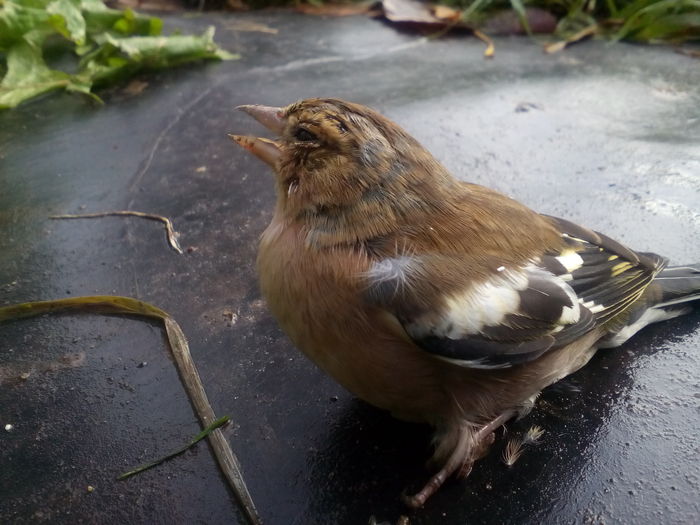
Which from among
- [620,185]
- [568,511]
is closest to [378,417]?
[568,511]

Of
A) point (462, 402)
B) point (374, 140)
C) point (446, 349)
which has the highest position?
point (374, 140)

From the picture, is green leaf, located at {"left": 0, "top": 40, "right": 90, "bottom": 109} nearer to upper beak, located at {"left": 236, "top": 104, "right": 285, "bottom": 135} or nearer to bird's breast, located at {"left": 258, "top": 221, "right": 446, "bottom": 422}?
upper beak, located at {"left": 236, "top": 104, "right": 285, "bottom": 135}

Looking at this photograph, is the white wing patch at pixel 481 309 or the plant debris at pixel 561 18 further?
the plant debris at pixel 561 18

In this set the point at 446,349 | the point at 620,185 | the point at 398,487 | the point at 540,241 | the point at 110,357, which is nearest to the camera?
the point at 446,349

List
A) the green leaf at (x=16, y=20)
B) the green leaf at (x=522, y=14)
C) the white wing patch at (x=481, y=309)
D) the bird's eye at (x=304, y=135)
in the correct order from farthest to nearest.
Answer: the green leaf at (x=522, y=14) < the green leaf at (x=16, y=20) < the bird's eye at (x=304, y=135) < the white wing patch at (x=481, y=309)

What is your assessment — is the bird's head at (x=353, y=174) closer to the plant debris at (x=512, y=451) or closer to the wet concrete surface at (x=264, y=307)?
the wet concrete surface at (x=264, y=307)

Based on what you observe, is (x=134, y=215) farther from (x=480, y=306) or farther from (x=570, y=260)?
(x=570, y=260)

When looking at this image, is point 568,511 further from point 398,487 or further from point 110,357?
point 110,357

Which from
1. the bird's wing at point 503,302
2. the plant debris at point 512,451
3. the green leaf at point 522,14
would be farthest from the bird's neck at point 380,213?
the green leaf at point 522,14
